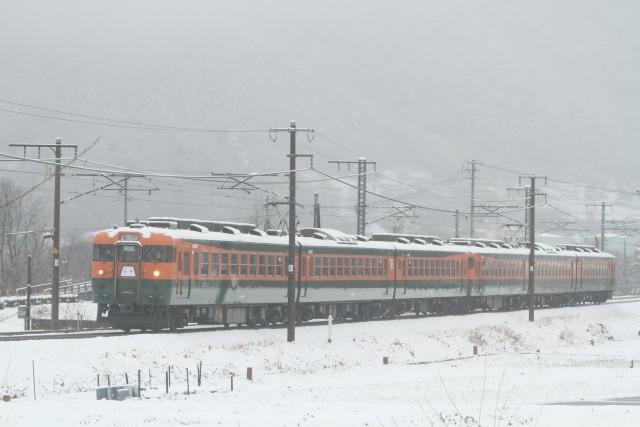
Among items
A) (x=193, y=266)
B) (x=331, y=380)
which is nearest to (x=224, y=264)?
(x=193, y=266)

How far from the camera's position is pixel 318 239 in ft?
177

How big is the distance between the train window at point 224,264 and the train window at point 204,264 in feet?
3.23

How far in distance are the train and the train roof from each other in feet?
0.20

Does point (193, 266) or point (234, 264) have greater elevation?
point (234, 264)

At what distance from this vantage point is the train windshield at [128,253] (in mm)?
42156

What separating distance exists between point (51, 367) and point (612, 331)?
167 feet

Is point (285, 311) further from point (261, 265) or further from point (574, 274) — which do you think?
point (574, 274)

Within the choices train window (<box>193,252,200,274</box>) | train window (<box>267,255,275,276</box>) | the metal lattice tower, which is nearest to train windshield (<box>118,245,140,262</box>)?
train window (<box>193,252,200,274</box>)

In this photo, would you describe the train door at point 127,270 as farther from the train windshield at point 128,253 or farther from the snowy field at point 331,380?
the snowy field at point 331,380

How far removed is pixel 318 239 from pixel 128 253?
44.1ft

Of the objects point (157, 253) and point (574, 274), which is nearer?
point (157, 253)

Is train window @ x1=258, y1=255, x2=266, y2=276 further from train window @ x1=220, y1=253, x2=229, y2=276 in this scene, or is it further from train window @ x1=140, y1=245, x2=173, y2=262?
train window @ x1=140, y1=245, x2=173, y2=262

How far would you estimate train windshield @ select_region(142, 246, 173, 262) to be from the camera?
41.7 metres

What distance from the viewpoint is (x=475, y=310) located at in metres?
73.6
